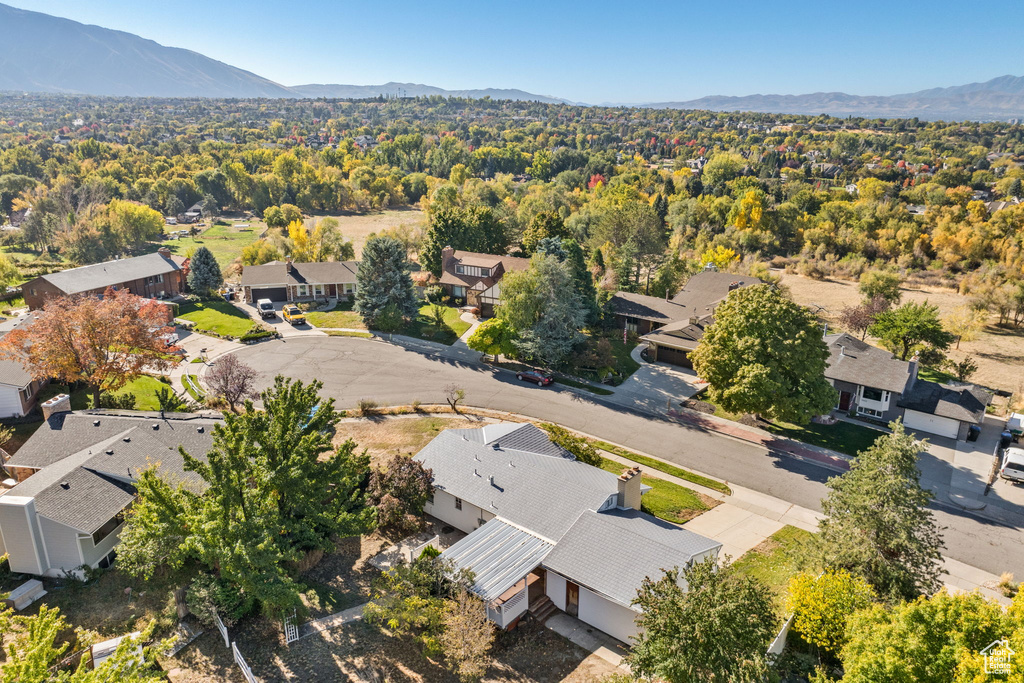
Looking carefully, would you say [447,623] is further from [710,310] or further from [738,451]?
[710,310]

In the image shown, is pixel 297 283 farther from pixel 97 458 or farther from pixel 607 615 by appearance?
pixel 607 615

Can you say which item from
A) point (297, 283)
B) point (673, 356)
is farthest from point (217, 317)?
point (673, 356)

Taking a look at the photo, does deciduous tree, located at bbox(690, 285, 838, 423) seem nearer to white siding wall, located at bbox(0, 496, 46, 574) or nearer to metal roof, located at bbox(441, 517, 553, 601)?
metal roof, located at bbox(441, 517, 553, 601)

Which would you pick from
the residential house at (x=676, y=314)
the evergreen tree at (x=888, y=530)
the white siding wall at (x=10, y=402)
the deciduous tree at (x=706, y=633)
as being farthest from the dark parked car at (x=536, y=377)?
the white siding wall at (x=10, y=402)

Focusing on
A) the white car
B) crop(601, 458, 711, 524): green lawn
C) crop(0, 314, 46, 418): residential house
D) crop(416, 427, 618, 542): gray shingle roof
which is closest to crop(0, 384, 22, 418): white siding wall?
crop(0, 314, 46, 418): residential house

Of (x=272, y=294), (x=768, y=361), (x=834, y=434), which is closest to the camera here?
(x=768, y=361)

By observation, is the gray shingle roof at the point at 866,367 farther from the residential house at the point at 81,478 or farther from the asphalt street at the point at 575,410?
the residential house at the point at 81,478

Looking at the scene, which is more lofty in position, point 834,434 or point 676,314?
point 676,314
